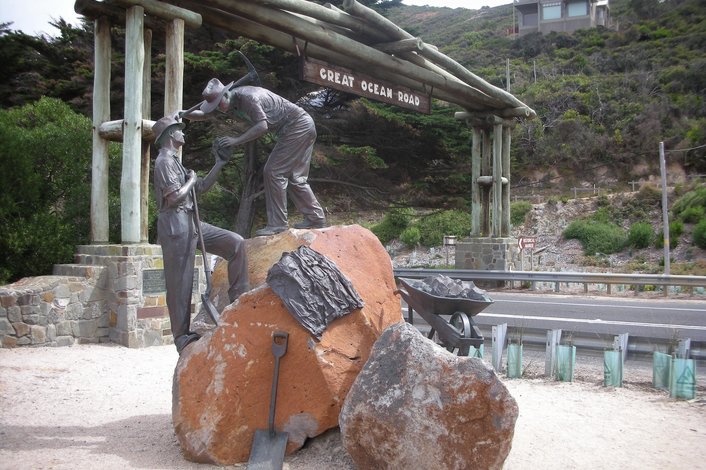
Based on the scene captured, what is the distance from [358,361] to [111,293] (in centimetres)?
492

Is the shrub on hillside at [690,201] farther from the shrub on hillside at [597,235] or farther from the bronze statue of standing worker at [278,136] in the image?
the bronze statue of standing worker at [278,136]

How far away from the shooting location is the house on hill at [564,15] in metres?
50.5

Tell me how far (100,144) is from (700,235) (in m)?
19.5

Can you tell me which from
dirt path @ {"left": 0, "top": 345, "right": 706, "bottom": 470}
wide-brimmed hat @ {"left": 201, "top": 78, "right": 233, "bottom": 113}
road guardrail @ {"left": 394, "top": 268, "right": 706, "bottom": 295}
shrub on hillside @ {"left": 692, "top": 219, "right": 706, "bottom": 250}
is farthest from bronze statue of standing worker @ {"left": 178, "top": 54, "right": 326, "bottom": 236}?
shrub on hillside @ {"left": 692, "top": 219, "right": 706, "bottom": 250}

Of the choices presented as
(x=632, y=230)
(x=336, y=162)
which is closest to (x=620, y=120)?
(x=632, y=230)

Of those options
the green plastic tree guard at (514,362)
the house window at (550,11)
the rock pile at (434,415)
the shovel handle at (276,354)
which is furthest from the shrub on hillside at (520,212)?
the house window at (550,11)

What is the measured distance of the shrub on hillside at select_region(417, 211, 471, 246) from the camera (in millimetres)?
26061

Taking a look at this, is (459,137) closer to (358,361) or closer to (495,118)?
(495,118)

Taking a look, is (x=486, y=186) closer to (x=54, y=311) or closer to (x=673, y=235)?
(x=54, y=311)

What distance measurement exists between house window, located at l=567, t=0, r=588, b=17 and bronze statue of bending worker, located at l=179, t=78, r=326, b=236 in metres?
52.5

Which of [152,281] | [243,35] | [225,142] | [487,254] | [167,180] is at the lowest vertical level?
[152,281]

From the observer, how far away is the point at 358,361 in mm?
3998

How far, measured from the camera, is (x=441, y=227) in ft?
87.1

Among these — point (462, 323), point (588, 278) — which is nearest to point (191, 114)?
point (462, 323)
